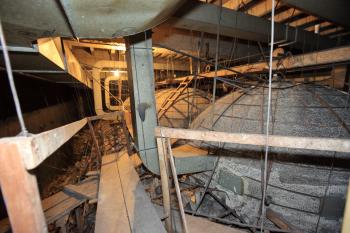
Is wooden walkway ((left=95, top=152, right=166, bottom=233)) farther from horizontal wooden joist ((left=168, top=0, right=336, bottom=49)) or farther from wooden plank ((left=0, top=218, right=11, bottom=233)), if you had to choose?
horizontal wooden joist ((left=168, top=0, right=336, bottom=49))

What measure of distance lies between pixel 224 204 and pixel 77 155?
5014mm

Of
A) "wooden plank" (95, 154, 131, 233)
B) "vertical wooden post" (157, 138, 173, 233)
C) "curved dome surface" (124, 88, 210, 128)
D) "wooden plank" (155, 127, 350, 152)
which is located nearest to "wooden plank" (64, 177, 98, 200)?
"wooden plank" (95, 154, 131, 233)

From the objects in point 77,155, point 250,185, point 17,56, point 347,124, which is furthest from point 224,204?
point 77,155

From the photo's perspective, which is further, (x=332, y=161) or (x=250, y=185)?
(x=250, y=185)

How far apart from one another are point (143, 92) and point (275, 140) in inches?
73.1

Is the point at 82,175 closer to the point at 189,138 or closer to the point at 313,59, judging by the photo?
the point at 189,138

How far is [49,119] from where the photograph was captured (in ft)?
15.2

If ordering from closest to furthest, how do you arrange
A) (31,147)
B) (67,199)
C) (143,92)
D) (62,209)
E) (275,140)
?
(31,147), (275,140), (62,209), (143,92), (67,199)

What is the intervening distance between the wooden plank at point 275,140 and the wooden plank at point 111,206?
1.21 m

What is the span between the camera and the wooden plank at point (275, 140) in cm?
112

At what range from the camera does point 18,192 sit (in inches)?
24.5

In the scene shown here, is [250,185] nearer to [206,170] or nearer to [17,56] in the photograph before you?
[206,170]

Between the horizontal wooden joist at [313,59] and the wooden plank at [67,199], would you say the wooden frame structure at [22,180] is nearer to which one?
the wooden plank at [67,199]

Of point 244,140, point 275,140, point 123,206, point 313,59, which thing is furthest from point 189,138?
point 313,59
